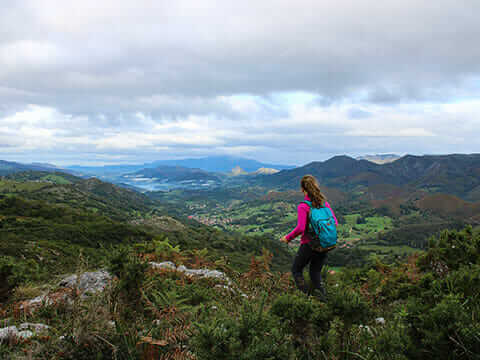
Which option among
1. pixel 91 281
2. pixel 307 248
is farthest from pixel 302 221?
pixel 91 281

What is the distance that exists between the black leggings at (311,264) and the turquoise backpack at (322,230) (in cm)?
30

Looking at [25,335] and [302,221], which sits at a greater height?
[302,221]

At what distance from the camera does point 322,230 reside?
18.6 ft

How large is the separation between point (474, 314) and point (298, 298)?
1.48 meters

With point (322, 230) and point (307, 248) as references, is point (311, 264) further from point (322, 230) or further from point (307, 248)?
point (322, 230)

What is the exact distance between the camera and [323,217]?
577cm

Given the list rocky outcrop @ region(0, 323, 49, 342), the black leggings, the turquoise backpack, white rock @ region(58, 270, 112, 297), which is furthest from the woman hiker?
white rock @ region(58, 270, 112, 297)

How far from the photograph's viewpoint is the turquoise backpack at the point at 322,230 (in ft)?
18.6

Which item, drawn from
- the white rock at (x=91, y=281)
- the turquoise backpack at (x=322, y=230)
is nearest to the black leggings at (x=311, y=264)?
the turquoise backpack at (x=322, y=230)

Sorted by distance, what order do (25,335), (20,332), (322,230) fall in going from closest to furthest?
(25,335)
(20,332)
(322,230)

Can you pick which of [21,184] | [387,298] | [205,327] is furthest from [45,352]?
[21,184]

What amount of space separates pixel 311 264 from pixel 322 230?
1.02m

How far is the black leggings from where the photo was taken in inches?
236

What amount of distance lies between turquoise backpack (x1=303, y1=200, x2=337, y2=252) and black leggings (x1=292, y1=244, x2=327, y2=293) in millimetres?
299
